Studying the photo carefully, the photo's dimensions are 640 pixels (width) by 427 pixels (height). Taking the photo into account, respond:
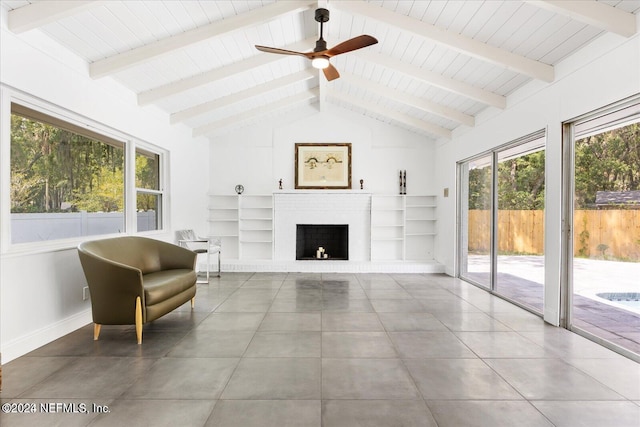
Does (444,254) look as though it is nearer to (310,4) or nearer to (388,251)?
(388,251)

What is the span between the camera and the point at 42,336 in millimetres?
2984

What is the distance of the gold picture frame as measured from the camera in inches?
281

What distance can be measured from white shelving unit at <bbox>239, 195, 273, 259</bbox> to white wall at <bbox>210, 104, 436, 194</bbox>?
0.24m

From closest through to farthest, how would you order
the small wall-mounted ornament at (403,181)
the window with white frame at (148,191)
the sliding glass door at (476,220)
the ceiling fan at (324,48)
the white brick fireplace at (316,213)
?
the ceiling fan at (324,48) < the window with white frame at (148,191) < the sliding glass door at (476,220) < the white brick fireplace at (316,213) < the small wall-mounted ornament at (403,181)

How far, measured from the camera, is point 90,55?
→ 3451mm

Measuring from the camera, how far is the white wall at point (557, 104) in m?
2.75

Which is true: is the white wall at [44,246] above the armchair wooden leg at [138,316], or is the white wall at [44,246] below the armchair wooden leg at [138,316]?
above

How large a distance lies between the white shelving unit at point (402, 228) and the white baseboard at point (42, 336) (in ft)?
16.7

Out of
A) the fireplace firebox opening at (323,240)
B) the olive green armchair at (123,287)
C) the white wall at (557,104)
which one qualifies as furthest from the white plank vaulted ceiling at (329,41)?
the fireplace firebox opening at (323,240)

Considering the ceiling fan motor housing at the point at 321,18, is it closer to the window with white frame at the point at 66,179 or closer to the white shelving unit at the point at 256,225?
the window with white frame at the point at 66,179

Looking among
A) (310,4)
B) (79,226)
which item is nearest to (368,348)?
(79,226)

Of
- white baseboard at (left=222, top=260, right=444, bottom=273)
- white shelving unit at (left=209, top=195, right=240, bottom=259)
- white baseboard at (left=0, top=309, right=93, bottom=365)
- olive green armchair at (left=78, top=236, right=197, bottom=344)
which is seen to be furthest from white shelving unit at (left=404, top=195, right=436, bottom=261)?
white baseboard at (left=0, top=309, right=93, bottom=365)

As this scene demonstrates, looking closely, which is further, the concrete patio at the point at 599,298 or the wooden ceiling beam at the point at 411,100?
the wooden ceiling beam at the point at 411,100

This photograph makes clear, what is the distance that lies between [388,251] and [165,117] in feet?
15.8
